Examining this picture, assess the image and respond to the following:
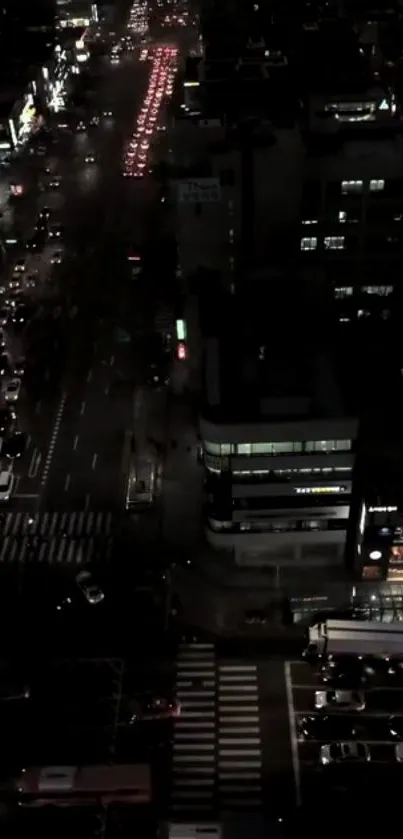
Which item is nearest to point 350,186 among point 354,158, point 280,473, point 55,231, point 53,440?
point 354,158

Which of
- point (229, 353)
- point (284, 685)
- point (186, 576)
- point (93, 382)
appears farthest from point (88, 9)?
point (284, 685)

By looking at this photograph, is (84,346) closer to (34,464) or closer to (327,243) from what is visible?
(34,464)

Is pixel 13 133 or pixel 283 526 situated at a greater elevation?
pixel 13 133

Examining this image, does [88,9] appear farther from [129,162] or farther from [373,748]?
[373,748]

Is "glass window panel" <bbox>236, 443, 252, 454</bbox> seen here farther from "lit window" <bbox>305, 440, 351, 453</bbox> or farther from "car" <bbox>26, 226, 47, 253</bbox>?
"car" <bbox>26, 226, 47, 253</bbox>

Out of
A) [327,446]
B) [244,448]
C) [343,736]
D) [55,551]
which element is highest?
[244,448]

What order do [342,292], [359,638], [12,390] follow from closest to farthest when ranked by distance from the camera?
[359,638]
[12,390]
[342,292]

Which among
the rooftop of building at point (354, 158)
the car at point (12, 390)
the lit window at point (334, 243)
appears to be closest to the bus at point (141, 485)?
the car at point (12, 390)

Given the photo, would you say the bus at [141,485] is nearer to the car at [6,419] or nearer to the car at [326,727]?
the car at [6,419]
